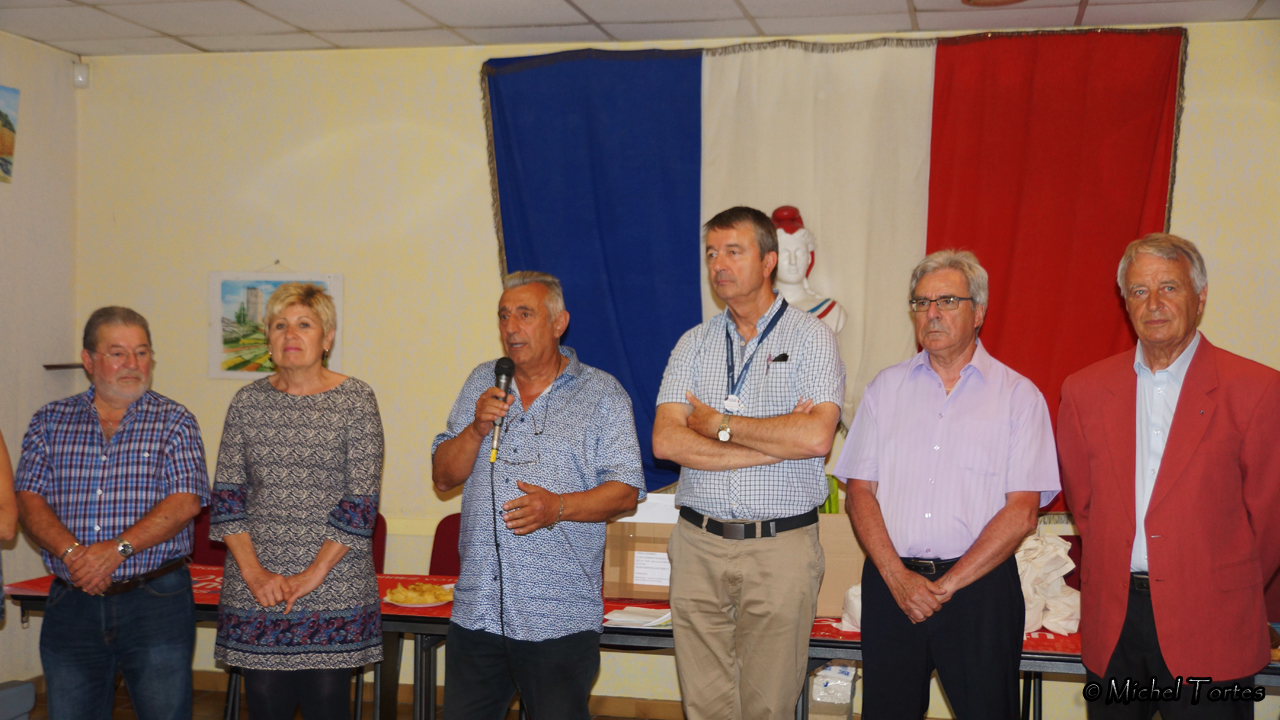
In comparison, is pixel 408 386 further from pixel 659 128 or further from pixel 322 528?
pixel 322 528

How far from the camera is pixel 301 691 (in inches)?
111

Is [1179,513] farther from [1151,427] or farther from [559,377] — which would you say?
[559,377]

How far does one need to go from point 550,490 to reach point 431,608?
1.08m

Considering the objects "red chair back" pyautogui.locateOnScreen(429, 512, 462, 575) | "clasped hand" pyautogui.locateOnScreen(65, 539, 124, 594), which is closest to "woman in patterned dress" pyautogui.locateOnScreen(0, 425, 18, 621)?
"clasped hand" pyautogui.locateOnScreen(65, 539, 124, 594)

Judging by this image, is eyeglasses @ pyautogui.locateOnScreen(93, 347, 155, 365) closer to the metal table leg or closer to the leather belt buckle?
the metal table leg

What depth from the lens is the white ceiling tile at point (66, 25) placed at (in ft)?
14.5

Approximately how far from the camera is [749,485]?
281 centimetres

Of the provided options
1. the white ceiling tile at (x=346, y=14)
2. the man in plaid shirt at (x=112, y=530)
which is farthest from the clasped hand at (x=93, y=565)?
the white ceiling tile at (x=346, y=14)

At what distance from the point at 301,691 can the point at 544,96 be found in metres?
2.95

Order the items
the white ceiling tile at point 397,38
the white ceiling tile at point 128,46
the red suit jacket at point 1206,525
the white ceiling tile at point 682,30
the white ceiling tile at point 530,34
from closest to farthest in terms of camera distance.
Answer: the red suit jacket at point 1206,525, the white ceiling tile at point 682,30, the white ceiling tile at point 530,34, the white ceiling tile at point 397,38, the white ceiling tile at point 128,46

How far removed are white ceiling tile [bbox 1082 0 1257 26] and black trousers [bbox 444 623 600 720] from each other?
10.8 feet

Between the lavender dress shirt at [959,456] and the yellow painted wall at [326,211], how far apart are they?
223cm

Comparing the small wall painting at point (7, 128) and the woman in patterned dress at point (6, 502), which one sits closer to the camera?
the woman in patterned dress at point (6, 502)

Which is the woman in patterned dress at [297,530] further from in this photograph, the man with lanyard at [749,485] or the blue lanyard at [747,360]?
the blue lanyard at [747,360]
